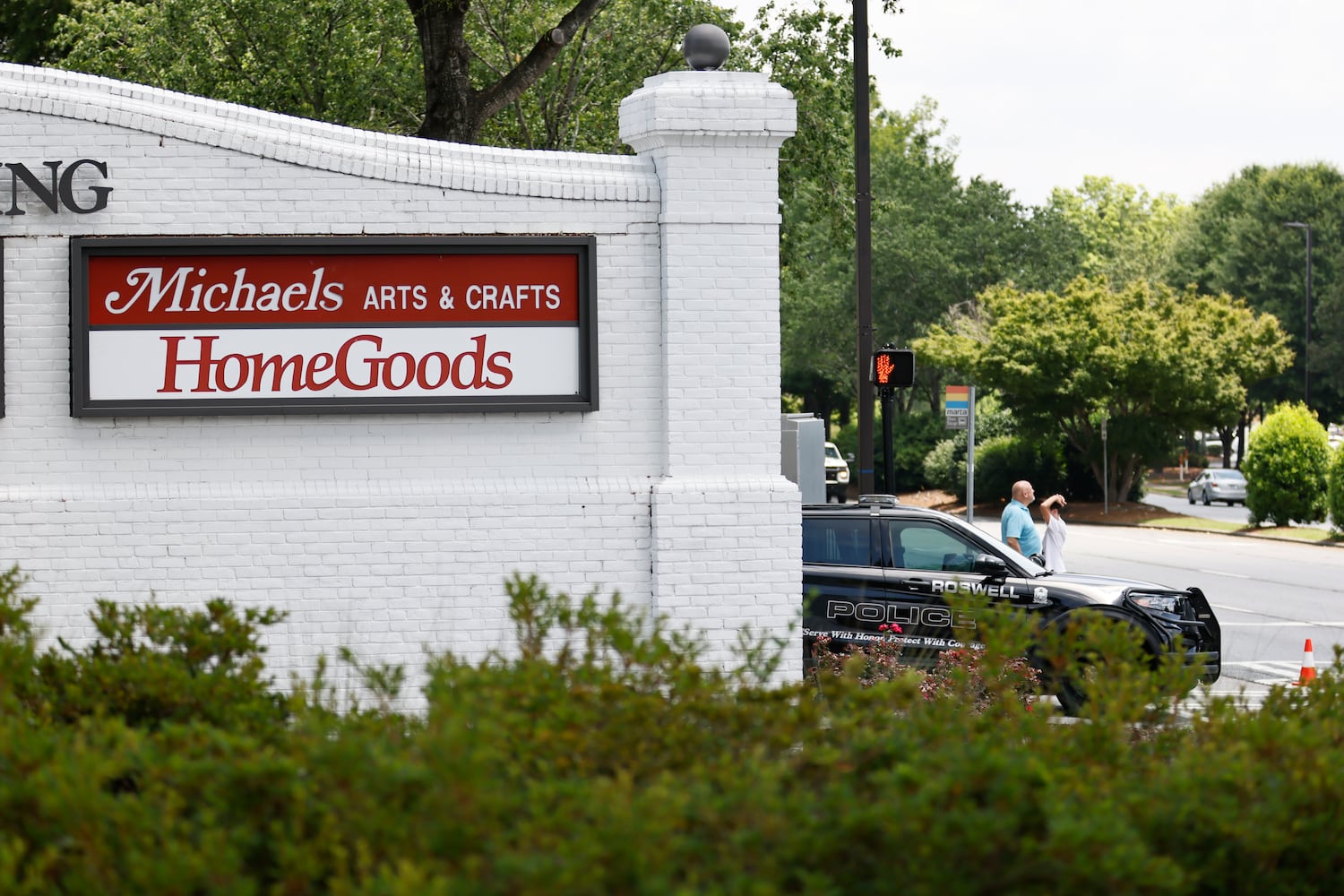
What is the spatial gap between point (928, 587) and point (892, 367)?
5606mm

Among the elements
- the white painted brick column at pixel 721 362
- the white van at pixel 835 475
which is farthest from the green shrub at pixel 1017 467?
the white painted brick column at pixel 721 362

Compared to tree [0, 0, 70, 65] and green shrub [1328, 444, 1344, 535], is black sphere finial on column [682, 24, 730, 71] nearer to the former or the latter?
tree [0, 0, 70, 65]

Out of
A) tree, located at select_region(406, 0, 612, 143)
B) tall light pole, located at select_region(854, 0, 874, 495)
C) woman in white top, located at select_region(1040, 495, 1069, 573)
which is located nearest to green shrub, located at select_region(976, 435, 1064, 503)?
tall light pole, located at select_region(854, 0, 874, 495)

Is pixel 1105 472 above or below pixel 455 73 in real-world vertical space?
below

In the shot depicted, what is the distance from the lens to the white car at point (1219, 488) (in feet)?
168

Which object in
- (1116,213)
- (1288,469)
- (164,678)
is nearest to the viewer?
(164,678)

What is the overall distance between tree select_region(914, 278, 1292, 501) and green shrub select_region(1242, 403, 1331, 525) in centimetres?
495

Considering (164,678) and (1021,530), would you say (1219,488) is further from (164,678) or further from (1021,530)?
(164,678)

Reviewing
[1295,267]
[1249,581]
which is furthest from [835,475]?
[1295,267]

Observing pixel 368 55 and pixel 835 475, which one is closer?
pixel 368 55

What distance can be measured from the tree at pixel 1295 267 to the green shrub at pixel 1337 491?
35150mm

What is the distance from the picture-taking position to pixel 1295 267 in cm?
6850

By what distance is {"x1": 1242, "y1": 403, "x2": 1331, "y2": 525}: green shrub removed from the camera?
35875mm

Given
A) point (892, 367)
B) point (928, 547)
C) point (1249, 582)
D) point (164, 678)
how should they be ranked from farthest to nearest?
point (1249, 582) → point (892, 367) → point (928, 547) → point (164, 678)
